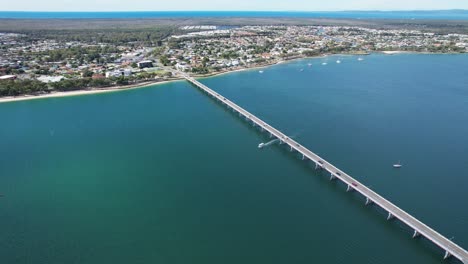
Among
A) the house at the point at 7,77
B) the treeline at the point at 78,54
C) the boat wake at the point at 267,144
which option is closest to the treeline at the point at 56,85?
the house at the point at 7,77

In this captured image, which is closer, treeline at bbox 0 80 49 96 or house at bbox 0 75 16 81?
treeline at bbox 0 80 49 96

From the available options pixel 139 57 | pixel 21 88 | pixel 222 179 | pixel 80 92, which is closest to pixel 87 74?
pixel 80 92

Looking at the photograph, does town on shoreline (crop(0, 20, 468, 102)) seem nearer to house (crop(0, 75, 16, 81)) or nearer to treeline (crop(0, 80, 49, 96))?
treeline (crop(0, 80, 49, 96))

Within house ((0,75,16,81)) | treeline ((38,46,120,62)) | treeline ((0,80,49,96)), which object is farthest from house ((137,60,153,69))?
house ((0,75,16,81))

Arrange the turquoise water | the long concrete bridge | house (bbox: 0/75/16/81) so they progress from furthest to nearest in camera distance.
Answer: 1. house (bbox: 0/75/16/81)
2. the turquoise water
3. the long concrete bridge

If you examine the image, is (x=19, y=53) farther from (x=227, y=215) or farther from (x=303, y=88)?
(x=227, y=215)

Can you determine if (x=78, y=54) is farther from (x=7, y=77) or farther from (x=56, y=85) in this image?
(x=56, y=85)

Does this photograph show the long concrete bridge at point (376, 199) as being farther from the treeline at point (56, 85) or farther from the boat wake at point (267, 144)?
the treeline at point (56, 85)
